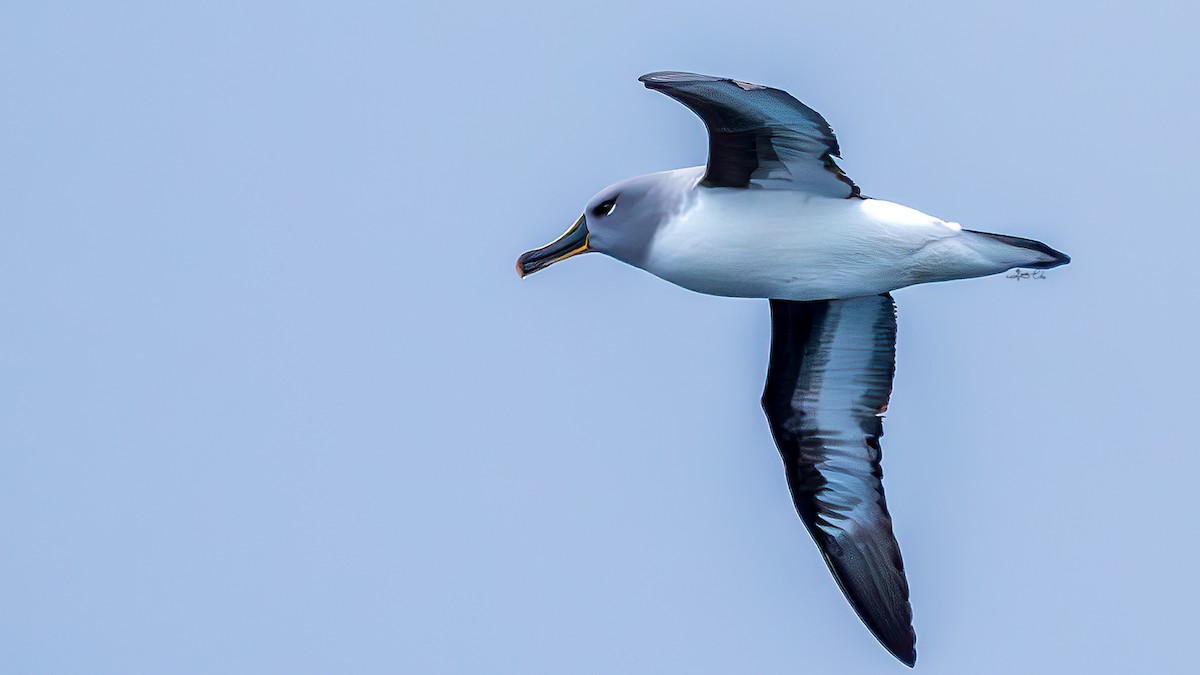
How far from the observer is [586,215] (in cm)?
1102

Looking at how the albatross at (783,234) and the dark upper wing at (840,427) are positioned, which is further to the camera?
the dark upper wing at (840,427)

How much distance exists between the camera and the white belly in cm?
1060

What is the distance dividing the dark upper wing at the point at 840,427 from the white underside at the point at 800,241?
126cm

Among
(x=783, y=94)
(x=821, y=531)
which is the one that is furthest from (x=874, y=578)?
(x=783, y=94)

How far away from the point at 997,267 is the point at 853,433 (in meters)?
2.01

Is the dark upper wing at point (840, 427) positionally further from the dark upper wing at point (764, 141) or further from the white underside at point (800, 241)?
the dark upper wing at point (764, 141)

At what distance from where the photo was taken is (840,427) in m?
12.3

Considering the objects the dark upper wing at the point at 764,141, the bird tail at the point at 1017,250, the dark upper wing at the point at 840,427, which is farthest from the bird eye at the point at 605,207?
the bird tail at the point at 1017,250

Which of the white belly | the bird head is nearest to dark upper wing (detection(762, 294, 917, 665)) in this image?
the white belly

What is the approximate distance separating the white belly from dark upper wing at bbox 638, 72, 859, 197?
101 millimetres

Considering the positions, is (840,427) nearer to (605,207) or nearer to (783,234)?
(783,234)

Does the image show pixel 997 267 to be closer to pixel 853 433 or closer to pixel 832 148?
pixel 832 148

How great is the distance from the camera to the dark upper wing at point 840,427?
1200cm

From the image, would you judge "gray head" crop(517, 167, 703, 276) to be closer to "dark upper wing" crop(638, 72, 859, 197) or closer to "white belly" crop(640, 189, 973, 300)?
"white belly" crop(640, 189, 973, 300)
